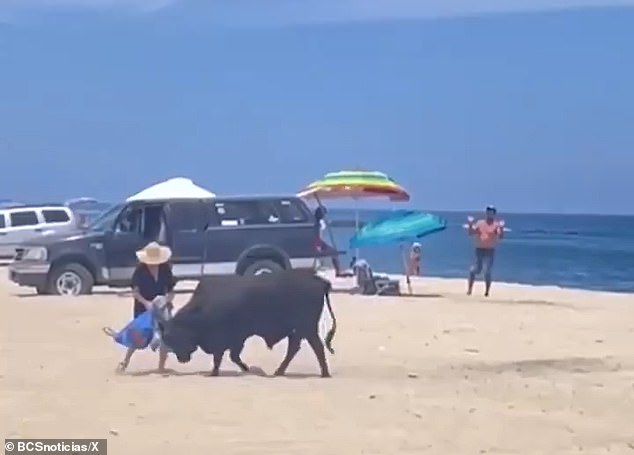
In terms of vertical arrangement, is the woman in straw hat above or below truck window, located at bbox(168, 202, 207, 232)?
above

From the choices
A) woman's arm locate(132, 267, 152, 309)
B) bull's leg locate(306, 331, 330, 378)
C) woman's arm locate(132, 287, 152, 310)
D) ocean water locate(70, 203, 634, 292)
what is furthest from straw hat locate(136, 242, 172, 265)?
ocean water locate(70, 203, 634, 292)

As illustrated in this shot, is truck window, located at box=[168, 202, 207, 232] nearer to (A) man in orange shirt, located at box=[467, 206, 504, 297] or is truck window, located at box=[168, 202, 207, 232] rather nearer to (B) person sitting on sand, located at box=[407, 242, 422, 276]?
(A) man in orange shirt, located at box=[467, 206, 504, 297]

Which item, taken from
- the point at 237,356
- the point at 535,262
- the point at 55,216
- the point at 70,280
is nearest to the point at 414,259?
the point at 55,216

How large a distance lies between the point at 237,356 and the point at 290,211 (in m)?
11.1

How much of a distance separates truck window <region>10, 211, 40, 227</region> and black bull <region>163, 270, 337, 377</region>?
76.7 ft

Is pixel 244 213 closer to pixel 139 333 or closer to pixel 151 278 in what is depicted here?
pixel 151 278

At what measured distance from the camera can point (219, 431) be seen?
426 inches

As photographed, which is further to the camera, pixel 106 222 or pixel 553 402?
pixel 106 222

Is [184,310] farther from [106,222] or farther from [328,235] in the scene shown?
[328,235]

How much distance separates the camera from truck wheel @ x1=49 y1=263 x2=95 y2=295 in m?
24.9

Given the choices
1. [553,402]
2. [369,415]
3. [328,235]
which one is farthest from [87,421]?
[328,235]

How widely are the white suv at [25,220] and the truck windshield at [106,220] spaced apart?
415 inches

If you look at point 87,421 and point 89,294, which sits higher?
point 87,421

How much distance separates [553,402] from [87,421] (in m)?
4.05
